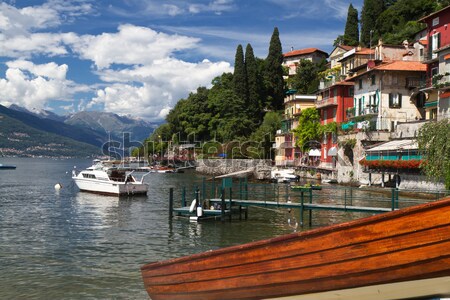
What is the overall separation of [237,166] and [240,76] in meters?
26.9

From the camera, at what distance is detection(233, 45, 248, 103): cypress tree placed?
4158 inches

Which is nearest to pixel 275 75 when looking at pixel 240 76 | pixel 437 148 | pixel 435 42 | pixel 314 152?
pixel 240 76

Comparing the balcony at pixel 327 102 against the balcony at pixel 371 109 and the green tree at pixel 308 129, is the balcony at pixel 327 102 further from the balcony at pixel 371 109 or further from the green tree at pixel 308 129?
the balcony at pixel 371 109

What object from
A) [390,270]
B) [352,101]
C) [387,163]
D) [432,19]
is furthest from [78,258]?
[352,101]

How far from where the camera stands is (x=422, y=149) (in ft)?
116

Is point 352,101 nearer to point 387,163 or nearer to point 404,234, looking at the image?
point 387,163

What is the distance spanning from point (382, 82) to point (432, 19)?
9430mm

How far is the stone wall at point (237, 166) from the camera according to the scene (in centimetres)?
8121

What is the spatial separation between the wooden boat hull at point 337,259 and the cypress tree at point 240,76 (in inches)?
3972

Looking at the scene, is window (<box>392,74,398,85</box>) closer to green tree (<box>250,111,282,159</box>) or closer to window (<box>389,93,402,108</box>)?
window (<box>389,93,402,108</box>)

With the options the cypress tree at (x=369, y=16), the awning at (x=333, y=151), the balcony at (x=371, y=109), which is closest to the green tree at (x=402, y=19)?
the cypress tree at (x=369, y=16)

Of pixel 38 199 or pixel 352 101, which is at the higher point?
pixel 352 101

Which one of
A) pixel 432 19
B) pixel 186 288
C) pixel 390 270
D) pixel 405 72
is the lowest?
pixel 186 288

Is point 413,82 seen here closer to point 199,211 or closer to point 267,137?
point 199,211
